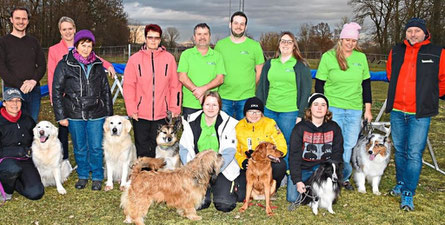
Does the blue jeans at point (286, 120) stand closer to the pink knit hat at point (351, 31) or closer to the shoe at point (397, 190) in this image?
the pink knit hat at point (351, 31)

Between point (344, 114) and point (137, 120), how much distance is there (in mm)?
2836

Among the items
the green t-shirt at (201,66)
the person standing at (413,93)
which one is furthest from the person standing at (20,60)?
the person standing at (413,93)

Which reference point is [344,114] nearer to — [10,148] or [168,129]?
[168,129]

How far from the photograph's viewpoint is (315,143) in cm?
448

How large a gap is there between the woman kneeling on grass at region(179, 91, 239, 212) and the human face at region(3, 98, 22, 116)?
86.0 inches

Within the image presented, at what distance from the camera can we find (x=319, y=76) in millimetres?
4891

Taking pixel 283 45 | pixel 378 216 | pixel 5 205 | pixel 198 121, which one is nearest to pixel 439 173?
pixel 378 216

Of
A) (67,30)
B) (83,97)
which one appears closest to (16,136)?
(83,97)

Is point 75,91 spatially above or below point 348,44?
below

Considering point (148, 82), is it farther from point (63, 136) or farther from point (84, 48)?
point (63, 136)

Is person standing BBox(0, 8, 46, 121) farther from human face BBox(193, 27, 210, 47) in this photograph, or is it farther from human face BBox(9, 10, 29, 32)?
human face BBox(193, 27, 210, 47)

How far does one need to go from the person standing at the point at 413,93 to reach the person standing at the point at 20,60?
494 centimetres

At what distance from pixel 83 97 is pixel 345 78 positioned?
3451 mm

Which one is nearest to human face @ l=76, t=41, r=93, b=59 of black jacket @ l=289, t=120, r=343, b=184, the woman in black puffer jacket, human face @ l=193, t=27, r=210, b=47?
the woman in black puffer jacket
